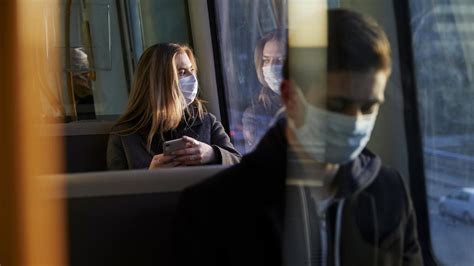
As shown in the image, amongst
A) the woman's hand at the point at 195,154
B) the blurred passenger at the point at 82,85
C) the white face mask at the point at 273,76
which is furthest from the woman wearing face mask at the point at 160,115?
the blurred passenger at the point at 82,85

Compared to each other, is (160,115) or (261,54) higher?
(261,54)

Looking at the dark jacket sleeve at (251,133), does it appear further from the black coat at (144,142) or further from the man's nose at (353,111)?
the black coat at (144,142)

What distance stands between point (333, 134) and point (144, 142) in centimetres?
175

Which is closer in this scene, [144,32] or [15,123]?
[15,123]

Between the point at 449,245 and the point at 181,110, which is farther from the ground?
the point at 181,110

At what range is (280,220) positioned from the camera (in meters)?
1.31

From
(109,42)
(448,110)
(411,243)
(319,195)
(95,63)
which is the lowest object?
(411,243)

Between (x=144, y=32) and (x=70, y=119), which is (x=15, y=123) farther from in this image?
(x=144, y=32)

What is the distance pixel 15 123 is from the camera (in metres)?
0.89

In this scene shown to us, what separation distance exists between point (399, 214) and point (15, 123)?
0.74 meters

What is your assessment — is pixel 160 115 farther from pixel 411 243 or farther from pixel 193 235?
pixel 411 243

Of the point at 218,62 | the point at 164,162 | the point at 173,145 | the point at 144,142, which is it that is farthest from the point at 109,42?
the point at 164,162

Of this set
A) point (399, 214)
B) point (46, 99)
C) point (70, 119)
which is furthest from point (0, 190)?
point (70, 119)

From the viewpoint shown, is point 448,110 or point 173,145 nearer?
point 448,110
